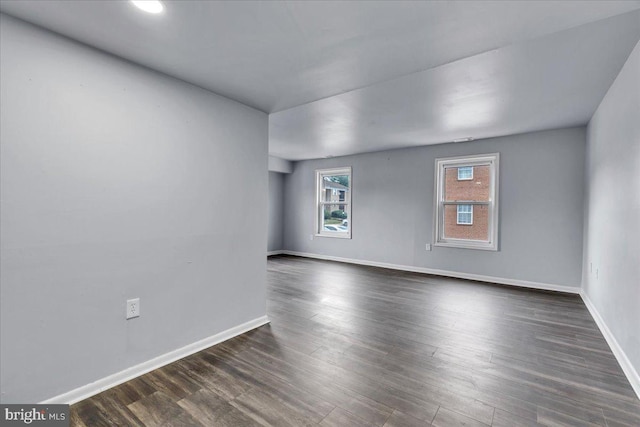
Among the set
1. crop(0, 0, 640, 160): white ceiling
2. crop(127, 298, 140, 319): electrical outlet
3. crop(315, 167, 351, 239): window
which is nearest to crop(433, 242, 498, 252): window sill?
crop(315, 167, 351, 239): window

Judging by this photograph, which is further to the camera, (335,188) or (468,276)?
(335,188)

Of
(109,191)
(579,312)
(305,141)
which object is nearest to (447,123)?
(305,141)

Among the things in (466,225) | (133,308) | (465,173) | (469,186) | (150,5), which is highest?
(150,5)

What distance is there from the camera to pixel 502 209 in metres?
4.75

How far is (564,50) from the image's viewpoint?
7.01 ft

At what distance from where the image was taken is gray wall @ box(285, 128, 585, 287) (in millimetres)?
4273

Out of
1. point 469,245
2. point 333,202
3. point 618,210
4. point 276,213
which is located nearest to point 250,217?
point 618,210

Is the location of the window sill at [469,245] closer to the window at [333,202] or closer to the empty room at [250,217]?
the empty room at [250,217]

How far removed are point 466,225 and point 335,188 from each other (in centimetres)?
295

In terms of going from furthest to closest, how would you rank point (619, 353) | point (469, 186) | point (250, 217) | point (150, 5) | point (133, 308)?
point (469, 186)
point (250, 217)
point (619, 353)
point (133, 308)
point (150, 5)

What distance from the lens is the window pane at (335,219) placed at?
6.87 metres

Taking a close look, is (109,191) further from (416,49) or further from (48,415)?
(416,49)

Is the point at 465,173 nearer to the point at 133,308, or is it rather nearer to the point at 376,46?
the point at 376,46

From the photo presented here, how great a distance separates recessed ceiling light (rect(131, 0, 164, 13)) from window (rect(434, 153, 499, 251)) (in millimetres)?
4778
